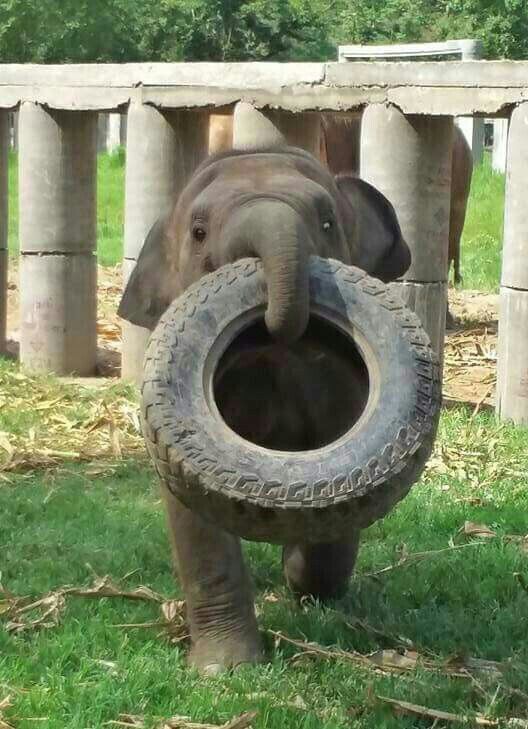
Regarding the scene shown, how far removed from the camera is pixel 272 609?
17.6 ft

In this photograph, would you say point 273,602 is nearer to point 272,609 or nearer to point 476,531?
point 272,609

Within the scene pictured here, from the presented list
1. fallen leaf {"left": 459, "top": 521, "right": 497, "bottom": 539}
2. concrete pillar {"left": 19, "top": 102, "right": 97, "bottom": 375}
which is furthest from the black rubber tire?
concrete pillar {"left": 19, "top": 102, "right": 97, "bottom": 375}

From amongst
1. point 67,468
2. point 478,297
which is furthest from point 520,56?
point 67,468

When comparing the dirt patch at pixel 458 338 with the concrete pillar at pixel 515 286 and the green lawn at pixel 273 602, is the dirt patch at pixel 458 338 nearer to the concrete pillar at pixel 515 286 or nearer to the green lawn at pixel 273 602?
the concrete pillar at pixel 515 286

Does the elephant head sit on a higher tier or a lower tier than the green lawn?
higher

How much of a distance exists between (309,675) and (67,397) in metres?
4.90

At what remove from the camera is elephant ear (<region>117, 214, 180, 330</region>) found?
206 inches

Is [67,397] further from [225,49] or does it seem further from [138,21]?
[225,49]

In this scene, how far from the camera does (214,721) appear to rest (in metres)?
4.21

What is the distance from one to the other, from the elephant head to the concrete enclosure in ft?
7.87

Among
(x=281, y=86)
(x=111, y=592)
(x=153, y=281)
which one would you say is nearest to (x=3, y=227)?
(x=281, y=86)

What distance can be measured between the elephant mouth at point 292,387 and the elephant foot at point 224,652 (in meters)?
0.61

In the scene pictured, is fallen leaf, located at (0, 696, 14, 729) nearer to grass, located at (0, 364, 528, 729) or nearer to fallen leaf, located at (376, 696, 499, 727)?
grass, located at (0, 364, 528, 729)

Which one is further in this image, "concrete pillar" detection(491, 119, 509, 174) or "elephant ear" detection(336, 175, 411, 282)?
"concrete pillar" detection(491, 119, 509, 174)
